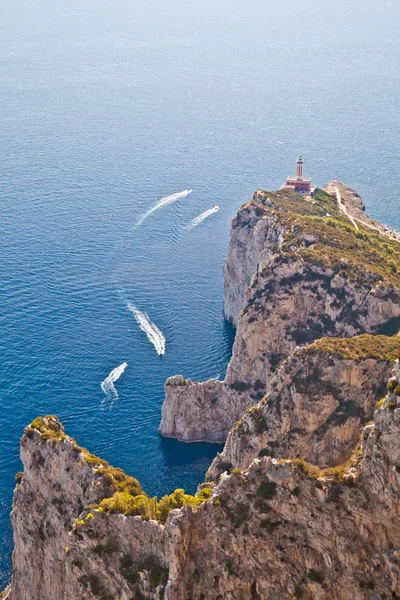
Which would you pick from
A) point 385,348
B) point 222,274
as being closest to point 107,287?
point 222,274

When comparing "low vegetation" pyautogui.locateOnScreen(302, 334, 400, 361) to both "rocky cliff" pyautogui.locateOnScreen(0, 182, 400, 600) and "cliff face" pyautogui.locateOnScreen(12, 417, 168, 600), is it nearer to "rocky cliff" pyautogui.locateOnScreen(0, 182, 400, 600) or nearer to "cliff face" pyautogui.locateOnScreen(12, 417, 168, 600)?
"rocky cliff" pyautogui.locateOnScreen(0, 182, 400, 600)

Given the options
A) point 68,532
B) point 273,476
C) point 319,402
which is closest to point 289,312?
point 319,402

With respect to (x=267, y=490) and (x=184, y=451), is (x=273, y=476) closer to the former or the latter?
(x=267, y=490)

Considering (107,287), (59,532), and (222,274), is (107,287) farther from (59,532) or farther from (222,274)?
(59,532)

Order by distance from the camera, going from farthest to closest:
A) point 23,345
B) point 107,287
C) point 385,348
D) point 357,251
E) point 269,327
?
point 107,287
point 23,345
point 357,251
point 269,327
point 385,348

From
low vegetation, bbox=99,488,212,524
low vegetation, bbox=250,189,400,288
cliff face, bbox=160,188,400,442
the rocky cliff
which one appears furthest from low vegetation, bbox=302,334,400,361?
low vegetation, bbox=250,189,400,288
